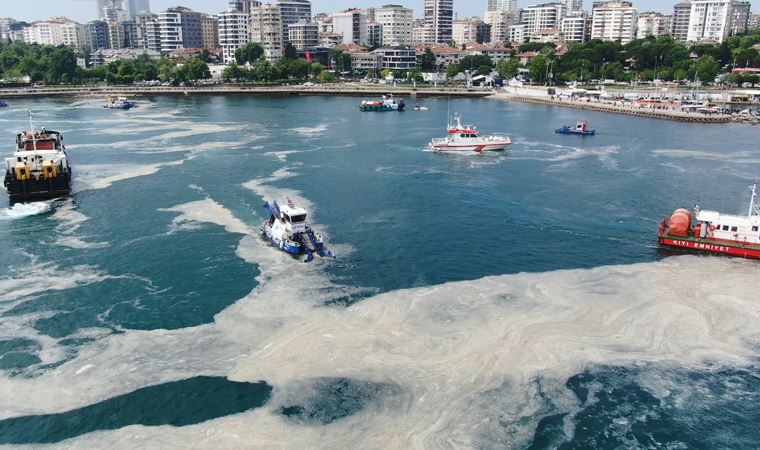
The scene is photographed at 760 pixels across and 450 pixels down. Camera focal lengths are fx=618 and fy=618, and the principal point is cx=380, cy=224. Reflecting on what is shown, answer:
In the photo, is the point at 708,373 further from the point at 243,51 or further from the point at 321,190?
the point at 243,51

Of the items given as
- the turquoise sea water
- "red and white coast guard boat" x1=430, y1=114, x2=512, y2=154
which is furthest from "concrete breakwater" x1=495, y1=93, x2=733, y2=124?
"red and white coast guard boat" x1=430, y1=114, x2=512, y2=154

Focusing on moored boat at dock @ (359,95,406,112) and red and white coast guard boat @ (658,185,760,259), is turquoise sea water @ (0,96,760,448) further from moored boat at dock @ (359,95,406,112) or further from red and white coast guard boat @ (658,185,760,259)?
moored boat at dock @ (359,95,406,112)

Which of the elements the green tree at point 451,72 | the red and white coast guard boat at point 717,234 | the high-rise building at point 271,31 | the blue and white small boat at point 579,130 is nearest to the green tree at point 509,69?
the green tree at point 451,72

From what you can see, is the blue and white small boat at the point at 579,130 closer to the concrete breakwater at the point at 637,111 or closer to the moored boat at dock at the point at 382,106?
the concrete breakwater at the point at 637,111

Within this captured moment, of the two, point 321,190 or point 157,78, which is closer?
point 321,190

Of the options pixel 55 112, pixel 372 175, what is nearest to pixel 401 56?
pixel 55 112

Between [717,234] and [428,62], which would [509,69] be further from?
[717,234]

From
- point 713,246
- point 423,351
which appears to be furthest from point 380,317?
point 713,246

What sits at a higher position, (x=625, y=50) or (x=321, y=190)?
(x=625, y=50)
